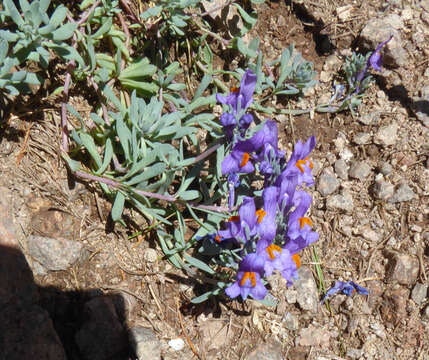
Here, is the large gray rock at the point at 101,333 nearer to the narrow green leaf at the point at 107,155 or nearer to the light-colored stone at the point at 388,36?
the narrow green leaf at the point at 107,155

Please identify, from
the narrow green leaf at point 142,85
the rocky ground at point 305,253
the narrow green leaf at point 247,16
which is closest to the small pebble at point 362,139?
the rocky ground at point 305,253

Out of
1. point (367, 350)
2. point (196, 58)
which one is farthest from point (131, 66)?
point (367, 350)

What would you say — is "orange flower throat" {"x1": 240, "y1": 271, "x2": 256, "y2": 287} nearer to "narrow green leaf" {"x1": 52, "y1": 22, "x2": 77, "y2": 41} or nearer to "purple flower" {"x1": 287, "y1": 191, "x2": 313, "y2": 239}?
"purple flower" {"x1": 287, "y1": 191, "x2": 313, "y2": 239}

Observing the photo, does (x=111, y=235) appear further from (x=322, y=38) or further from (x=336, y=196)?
(x=322, y=38)

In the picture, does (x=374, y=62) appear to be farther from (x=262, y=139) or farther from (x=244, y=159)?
(x=244, y=159)

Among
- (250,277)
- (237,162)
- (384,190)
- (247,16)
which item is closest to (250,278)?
(250,277)
